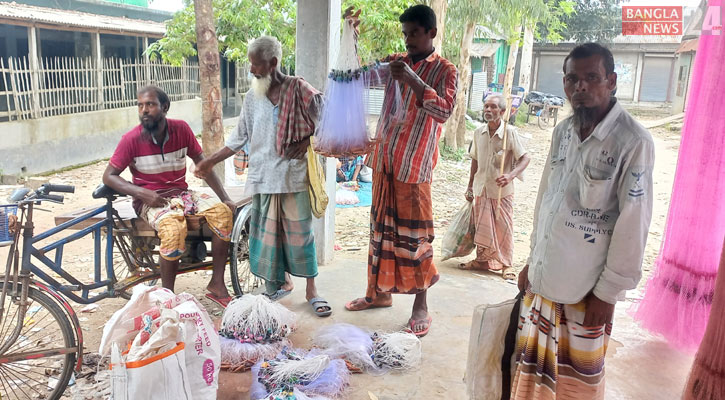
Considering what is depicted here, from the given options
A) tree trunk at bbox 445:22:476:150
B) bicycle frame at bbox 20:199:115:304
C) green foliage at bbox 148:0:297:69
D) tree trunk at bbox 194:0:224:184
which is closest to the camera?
bicycle frame at bbox 20:199:115:304

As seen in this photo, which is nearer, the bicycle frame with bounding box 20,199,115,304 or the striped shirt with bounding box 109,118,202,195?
the bicycle frame with bounding box 20,199,115,304

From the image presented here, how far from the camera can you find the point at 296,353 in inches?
131

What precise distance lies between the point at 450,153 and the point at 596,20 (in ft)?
48.1

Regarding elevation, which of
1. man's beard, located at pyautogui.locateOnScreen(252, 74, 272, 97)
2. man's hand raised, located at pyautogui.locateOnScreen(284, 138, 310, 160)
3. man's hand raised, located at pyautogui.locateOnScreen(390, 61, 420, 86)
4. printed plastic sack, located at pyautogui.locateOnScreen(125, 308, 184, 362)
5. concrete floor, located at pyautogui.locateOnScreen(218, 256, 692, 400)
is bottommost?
concrete floor, located at pyautogui.locateOnScreen(218, 256, 692, 400)

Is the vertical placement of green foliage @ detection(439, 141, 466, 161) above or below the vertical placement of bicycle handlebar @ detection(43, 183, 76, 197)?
below

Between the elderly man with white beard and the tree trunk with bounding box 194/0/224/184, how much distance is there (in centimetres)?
316

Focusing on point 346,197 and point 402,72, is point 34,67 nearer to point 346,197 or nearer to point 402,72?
point 346,197

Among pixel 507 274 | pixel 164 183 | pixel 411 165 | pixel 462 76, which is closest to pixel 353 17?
pixel 411 165

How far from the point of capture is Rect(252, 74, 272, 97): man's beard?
3801mm

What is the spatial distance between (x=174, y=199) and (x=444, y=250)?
304 centimetres

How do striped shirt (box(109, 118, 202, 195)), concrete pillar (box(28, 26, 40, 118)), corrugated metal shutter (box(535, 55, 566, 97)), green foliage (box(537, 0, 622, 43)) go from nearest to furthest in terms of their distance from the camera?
striped shirt (box(109, 118, 202, 195))
concrete pillar (box(28, 26, 40, 118))
green foliage (box(537, 0, 622, 43))
corrugated metal shutter (box(535, 55, 566, 97))

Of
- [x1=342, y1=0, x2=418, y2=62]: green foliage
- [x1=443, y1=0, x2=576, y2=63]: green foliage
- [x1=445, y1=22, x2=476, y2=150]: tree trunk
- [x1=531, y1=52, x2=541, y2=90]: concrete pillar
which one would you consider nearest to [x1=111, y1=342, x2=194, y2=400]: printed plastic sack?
[x1=342, y1=0, x2=418, y2=62]: green foliage

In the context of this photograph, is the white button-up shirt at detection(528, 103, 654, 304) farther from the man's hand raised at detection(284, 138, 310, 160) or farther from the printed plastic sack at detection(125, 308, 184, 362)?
the man's hand raised at detection(284, 138, 310, 160)

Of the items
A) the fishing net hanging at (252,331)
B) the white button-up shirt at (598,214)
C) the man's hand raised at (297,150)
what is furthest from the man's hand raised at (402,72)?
the fishing net hanging at (252,331)
